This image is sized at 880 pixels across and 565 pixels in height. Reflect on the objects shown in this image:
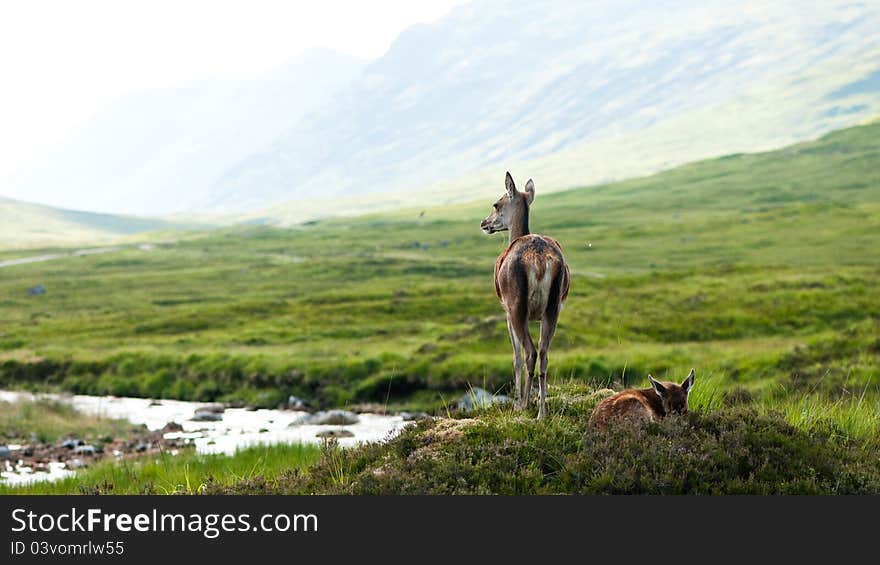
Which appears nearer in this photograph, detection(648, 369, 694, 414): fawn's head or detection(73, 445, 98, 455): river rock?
detection(648, 369, 694, 414): fawn's head

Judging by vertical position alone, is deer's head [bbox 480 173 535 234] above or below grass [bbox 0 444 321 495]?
above

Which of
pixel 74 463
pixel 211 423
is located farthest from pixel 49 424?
pixel 74 463

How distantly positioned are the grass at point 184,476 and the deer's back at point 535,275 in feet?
14.9

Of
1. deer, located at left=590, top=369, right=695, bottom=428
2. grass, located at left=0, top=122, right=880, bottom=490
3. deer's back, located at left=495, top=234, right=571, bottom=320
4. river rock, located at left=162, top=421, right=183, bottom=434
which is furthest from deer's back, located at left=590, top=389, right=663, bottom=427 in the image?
river rock, located at left=162, top=421, right=183, bottom=434

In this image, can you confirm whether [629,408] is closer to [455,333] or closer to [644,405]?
[644,405]

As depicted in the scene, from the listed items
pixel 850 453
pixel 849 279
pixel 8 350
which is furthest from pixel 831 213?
pixel 850 453

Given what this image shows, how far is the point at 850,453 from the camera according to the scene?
1213 cm

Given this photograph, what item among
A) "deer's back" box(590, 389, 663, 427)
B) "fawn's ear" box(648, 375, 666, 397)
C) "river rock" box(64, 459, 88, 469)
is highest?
"fawn's ear" box(648, 375, 666, 397)

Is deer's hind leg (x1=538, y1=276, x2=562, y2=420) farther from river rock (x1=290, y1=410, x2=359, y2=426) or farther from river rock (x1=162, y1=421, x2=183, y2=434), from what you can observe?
river rock (x1=162, y1=421, x2=183, y2=434)

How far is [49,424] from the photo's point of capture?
136 feet

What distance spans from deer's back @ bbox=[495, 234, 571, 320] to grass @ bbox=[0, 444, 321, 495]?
455 cm

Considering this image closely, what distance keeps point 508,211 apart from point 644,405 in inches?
133

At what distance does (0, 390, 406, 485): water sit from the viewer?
3647 cm

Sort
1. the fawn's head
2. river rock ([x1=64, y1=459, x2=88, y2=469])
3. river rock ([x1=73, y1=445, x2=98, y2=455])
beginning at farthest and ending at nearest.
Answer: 1. river rock ([x1=73, y1=445, x2=98, y2=455])
2. river rock ([x1=64, y1=459, x2=88, y2=469])
3. the fawn's head
